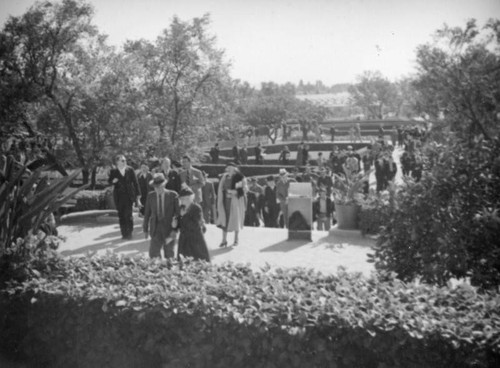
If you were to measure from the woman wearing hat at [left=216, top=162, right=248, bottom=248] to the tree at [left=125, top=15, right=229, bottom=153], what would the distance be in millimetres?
9807

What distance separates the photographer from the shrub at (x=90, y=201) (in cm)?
1456

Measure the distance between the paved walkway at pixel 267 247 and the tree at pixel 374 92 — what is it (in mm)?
77537

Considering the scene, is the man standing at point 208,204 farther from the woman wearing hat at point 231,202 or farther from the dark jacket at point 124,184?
the dark jacket at point 124,184

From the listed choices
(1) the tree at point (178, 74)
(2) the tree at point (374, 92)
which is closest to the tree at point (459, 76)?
(1) the tree at point (178, 74)

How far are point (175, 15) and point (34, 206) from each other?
16.1 meters

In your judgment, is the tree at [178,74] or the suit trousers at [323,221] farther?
the tree at [178,74]

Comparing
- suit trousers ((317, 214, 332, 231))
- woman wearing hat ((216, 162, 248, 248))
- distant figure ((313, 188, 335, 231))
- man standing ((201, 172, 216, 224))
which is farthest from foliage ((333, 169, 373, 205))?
man standing ((201, 172, 216, 224))

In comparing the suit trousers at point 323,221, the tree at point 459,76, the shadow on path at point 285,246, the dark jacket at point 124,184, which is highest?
the tree at point 459,76

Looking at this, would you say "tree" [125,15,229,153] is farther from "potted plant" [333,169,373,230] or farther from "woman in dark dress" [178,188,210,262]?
"woman in dark dress" [178,188,210,262]

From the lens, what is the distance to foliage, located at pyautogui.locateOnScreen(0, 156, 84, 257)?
5.74m

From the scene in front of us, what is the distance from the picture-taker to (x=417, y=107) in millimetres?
18906

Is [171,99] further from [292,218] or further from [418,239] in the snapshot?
[418,239]

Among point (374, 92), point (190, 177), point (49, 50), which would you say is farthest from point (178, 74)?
point (374, 92)

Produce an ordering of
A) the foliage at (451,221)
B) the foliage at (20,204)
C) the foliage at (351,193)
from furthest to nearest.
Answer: the foliage at (351,193) < the foliage at (20,204) < the foliage at (451,221)
